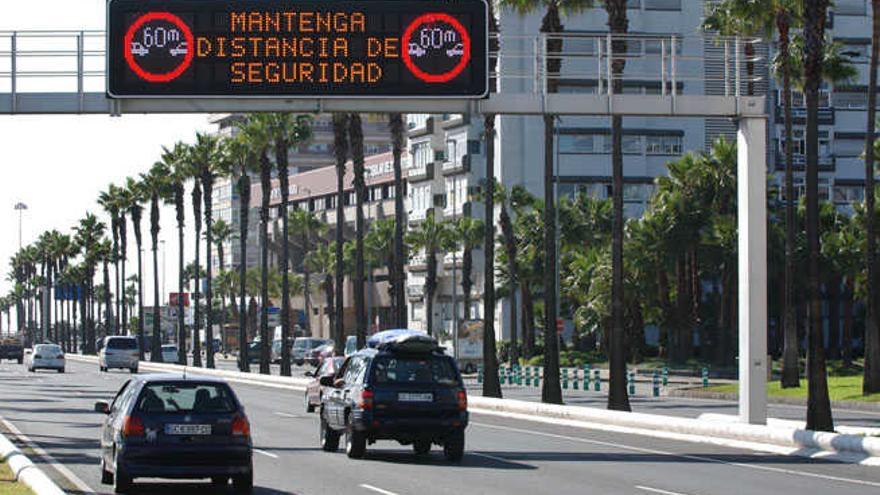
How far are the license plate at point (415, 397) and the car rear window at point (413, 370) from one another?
240 mm

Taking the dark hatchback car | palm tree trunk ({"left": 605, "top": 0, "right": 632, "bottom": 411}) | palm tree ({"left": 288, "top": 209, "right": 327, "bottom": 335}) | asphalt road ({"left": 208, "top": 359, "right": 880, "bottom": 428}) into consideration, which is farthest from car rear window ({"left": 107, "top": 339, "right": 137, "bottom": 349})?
the dark hatchback car

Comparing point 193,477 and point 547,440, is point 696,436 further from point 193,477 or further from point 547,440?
point 193,477

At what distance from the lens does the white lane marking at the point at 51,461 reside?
66.8 ft

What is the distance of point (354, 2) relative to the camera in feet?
92.3

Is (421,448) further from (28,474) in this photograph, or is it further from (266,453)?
(28,474)

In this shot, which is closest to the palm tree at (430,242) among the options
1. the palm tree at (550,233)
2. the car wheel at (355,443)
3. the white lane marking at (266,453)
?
the palm tree at (550,233)

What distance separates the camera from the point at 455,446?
83.3 feet

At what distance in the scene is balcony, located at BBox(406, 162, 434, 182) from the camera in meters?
120

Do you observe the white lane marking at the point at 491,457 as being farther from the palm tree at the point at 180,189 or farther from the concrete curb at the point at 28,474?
the palm tree at the point at 180,189

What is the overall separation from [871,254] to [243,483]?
3305cm

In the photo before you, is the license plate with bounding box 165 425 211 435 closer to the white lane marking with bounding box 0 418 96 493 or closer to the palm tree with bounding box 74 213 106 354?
the white lane marking with bounding box 0 418 96 493

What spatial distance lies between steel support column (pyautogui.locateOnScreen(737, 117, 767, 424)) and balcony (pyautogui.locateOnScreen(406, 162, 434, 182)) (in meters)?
88.4

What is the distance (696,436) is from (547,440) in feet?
10.00

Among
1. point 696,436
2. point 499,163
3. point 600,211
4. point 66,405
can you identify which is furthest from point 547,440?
point 499,163
